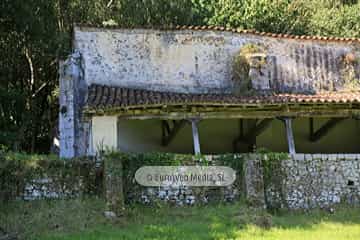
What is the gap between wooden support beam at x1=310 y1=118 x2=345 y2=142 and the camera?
1716 cm

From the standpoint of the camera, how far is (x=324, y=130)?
17.7 meters

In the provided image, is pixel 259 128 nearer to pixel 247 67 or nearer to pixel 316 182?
pixel 247 67

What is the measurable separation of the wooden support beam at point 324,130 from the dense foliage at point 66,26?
7512mm

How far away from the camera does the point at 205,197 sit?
12.9 m

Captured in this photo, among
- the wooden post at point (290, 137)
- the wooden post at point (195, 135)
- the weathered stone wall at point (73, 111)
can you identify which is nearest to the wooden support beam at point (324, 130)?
the wooden post at point (290, 137)

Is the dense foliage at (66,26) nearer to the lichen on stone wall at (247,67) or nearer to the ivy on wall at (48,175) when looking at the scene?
the lichen on stone wall at (247,67)

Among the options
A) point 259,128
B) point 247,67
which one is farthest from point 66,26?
point 259,128

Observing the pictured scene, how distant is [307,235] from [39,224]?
5.58 m

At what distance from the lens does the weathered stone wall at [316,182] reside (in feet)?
43.9

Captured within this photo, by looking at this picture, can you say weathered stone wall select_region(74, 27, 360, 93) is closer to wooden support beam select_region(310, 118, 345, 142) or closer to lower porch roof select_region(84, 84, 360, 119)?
wooden support beam select_region(310, 118, 345, 142)

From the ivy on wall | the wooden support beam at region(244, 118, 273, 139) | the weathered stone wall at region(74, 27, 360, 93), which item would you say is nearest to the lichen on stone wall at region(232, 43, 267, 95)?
the weathered stone wall at region(74, 27, 360, 93)

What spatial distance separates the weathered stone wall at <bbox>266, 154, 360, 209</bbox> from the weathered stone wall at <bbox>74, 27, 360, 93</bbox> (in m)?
4.21

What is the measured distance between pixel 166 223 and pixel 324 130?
824cm

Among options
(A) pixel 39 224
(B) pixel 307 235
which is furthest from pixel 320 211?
(A) pixel 39 224
